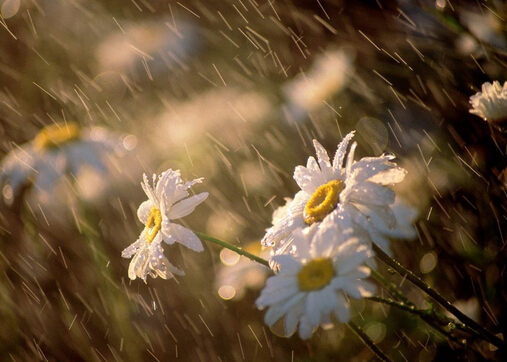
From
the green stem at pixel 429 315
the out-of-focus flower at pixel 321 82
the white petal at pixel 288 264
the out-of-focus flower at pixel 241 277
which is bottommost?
the out-of-focus flower at pixel 241 277

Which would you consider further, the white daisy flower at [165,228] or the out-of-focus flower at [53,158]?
the out-of-focus flower at [53,158]

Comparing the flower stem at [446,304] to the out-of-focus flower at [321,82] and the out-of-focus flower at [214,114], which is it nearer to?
the out-of-focus flower at [321,82]

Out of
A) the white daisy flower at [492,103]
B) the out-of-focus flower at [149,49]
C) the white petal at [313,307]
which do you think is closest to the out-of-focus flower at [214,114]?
the out-of-focus flower at [149,49]

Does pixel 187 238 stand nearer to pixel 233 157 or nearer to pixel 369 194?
pixel 369 194

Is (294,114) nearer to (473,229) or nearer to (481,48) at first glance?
(473,229)

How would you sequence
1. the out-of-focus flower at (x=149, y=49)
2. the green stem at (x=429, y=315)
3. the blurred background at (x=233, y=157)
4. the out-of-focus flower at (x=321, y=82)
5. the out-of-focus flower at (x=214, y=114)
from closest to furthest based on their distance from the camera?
the green stem at (x=429, y=315) < the blurred background at (x=233, y=157) < the out-of-focus flower at (x=321, y=82) < the out-of-focus flower at (x=214, y=114) < the out-of-focus flower at (x=149, y=49)

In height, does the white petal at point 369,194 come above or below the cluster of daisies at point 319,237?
above

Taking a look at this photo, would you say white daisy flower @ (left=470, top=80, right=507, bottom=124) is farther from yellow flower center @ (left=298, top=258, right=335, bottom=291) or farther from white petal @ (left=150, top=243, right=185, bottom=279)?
white petal @ (left=150, top=243, right=185, bottom=279)

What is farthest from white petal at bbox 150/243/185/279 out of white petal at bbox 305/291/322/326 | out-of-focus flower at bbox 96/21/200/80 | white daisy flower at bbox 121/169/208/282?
out-of-focus flower at bbox 96/21/200/80
